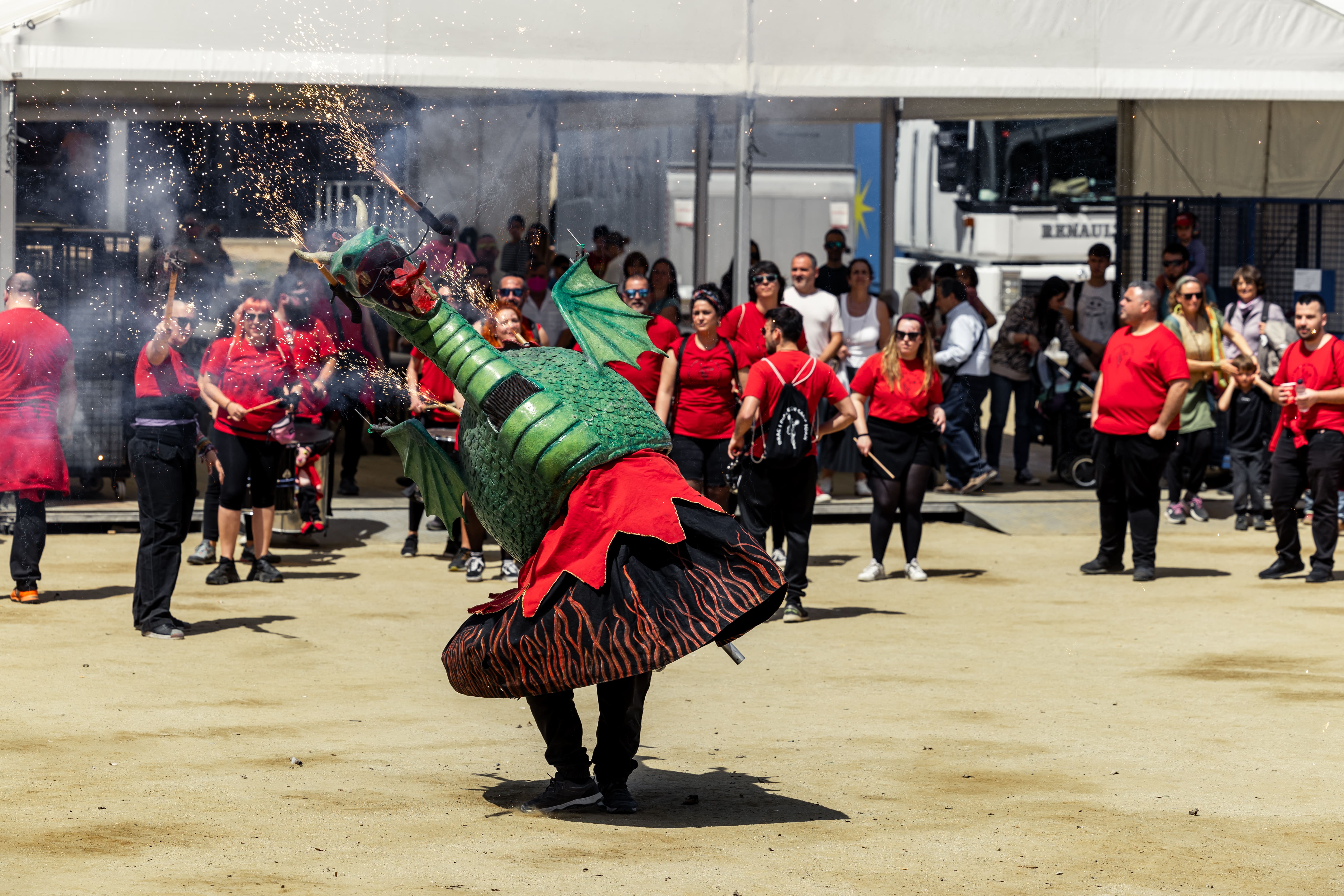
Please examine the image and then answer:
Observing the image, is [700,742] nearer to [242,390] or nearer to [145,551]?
[145,551]

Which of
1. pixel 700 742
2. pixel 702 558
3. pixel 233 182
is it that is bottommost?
pixel 700 742

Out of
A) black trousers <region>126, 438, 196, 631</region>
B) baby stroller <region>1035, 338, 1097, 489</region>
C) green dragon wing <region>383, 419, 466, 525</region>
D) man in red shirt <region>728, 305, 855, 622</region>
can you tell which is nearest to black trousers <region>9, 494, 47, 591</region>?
black trousers <region>126, 438, 196, 631</region>

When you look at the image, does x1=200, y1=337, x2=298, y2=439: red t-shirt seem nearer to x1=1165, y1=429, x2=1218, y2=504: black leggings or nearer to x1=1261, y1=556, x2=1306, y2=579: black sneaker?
x1=1261, y1=556, x2=1306, y2=579: black sneaker

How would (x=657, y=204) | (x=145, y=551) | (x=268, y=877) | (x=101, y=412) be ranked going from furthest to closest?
1. (x=657, y=204)
2. (x=101, y=412)
3. (x=145, y=551)
4. (x=268, y=877)

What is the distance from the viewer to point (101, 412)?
1306cm

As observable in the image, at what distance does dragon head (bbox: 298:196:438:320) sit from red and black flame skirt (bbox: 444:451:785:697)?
0.83m

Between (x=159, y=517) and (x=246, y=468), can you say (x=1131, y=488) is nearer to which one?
(x=246, y=468)

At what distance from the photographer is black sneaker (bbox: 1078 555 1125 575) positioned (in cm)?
1105

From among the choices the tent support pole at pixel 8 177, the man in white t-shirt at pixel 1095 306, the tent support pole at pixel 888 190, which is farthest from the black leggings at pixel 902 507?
the tent support pole at pixel 8 177

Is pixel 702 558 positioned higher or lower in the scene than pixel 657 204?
lower

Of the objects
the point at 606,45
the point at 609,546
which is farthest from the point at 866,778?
the point at 606,45

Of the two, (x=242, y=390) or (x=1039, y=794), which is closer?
(x=1039, y=794)

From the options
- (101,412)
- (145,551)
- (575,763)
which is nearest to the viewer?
(575,763)

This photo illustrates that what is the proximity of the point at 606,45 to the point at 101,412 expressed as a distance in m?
4.98
